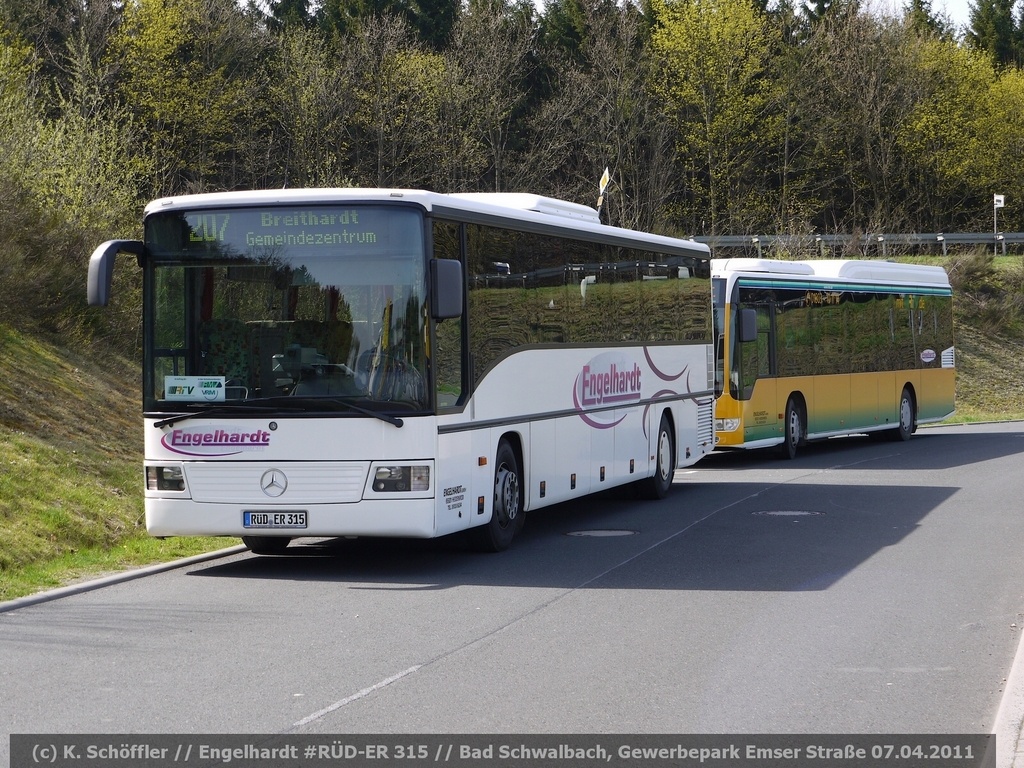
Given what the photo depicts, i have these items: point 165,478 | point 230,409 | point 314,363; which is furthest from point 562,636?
point 165,478

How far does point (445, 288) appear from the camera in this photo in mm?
11695

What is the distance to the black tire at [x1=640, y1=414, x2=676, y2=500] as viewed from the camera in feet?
60.5

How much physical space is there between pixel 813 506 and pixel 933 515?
149 centimetres

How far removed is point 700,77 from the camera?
58.6 m

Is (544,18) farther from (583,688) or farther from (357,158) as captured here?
(583,688)

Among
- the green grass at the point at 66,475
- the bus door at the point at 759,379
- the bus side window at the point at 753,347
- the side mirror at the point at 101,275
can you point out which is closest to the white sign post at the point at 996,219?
the bus door at the point at 759,379

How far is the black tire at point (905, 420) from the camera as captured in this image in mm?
30688

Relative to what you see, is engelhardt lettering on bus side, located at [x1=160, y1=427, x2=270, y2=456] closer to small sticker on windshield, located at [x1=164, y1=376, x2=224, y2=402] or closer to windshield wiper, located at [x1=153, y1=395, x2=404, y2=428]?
windshield wiper, located at [x1=153, y1=395, x2=404, y2=428]

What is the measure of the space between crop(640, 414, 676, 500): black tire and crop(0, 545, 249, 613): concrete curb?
20.3ft

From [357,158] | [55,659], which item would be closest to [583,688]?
[55,659]

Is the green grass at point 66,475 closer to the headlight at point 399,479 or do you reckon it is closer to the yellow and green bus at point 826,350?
the headlight at point 399,479
